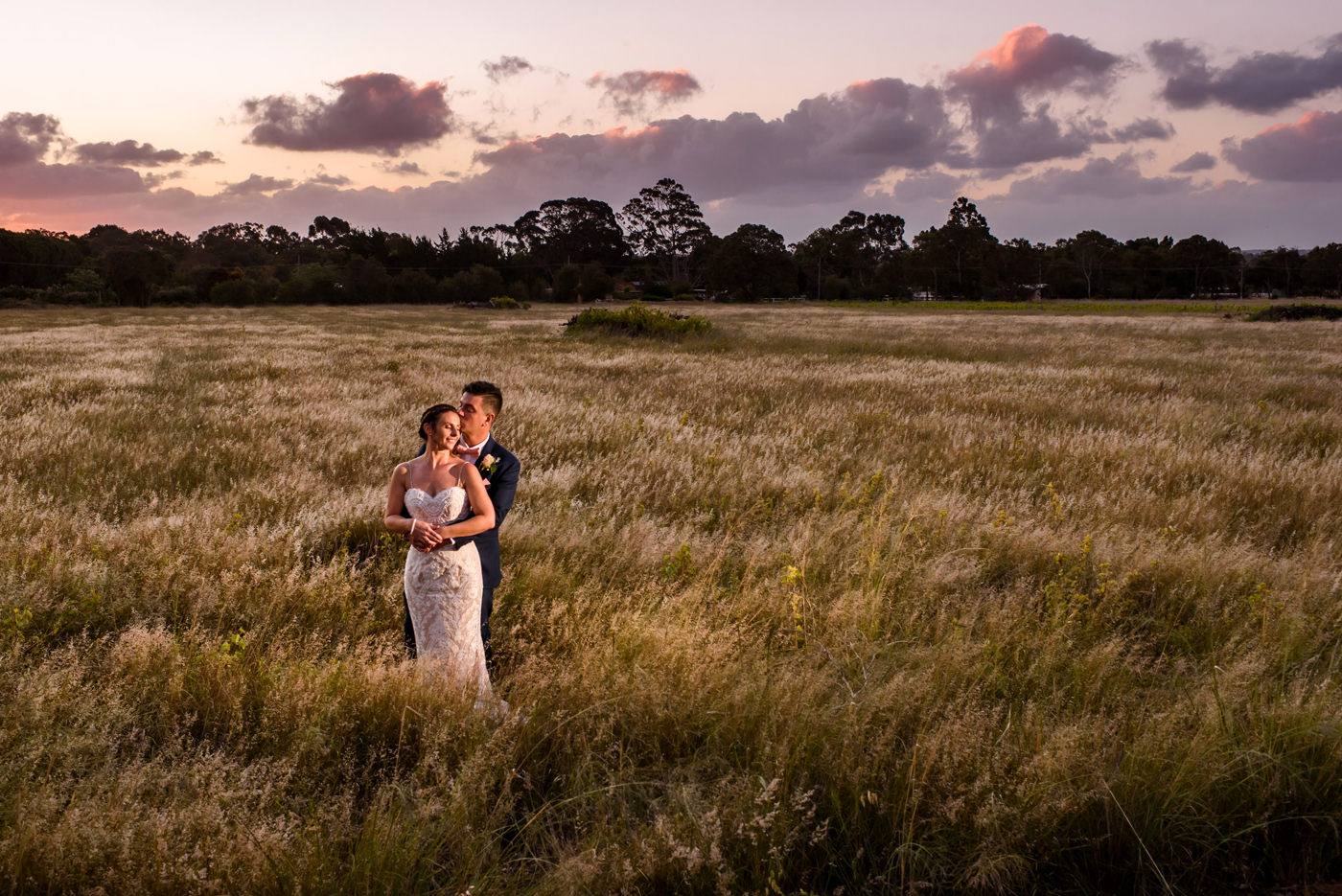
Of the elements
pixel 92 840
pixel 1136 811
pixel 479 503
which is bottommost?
pixel 1136 811

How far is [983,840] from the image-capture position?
7.29ft

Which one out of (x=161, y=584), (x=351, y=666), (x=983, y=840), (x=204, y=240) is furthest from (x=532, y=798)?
(x=204, y=240)

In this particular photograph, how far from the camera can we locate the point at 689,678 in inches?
118

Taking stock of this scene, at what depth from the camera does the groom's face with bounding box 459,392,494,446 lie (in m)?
3.30

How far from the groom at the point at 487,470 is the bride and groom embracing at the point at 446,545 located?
0.09 m

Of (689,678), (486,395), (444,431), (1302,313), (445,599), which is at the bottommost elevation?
(689,678)

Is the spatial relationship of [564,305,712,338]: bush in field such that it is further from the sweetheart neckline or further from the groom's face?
the sweetheart neckline

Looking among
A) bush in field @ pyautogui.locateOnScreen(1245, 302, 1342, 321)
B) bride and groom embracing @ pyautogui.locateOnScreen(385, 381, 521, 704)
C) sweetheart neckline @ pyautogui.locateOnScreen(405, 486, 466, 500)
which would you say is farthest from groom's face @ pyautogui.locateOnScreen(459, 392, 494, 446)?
bush in field @ pyautogui.locateOnScreen(1245, 302, 1342, 321)

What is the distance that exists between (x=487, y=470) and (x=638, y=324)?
2255 cm

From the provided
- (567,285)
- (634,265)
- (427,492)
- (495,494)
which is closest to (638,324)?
(495,494)

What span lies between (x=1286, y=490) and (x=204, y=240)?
177280mm

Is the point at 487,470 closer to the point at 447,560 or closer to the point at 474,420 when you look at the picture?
the point at 474,420

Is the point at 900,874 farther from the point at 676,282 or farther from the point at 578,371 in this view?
the point at 676,282

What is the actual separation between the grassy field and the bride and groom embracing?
20 centimetres
